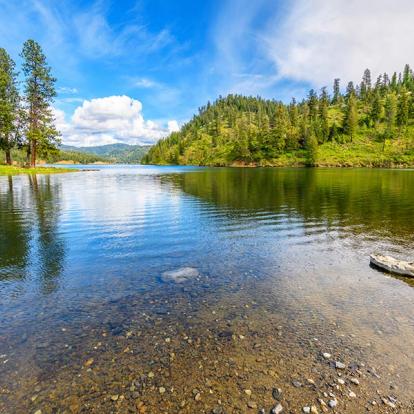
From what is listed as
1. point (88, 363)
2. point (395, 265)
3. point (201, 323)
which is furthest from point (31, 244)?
point (395, 265)

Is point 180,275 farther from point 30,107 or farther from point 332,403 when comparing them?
point 30,107

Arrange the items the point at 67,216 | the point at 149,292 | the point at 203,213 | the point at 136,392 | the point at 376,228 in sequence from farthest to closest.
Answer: the point at 203,213 → the point at 67,216 → the point at 376,228 → the point at 149,292 → the point at 136,392

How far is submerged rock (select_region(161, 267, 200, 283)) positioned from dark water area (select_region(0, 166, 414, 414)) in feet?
1.27

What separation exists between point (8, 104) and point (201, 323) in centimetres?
9800

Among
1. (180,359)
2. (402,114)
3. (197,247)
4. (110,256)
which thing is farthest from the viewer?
(402,114)

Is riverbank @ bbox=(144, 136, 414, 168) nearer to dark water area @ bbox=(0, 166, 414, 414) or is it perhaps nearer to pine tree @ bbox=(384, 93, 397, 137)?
pine tree @ bbox=(384, 93, 397, 137)

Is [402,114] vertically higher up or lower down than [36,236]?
higher up

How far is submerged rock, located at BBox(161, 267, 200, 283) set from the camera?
13.3 m

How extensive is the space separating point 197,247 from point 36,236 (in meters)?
12.1

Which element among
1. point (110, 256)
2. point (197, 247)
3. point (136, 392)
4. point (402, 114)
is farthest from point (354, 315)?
point (402, 114)

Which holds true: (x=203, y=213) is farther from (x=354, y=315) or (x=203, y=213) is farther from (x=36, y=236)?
(x=354, y=315)

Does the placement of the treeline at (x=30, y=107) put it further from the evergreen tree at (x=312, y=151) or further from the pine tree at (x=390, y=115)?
the pine tree at (x=390, y=115)

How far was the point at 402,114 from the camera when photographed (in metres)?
188

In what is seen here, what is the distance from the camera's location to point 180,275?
45.2 ft
